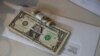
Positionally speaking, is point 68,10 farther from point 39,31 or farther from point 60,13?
point 39,31

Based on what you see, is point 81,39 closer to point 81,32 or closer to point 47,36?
point 81,32

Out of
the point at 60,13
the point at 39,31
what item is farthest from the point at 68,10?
Answer: the point at 39,31

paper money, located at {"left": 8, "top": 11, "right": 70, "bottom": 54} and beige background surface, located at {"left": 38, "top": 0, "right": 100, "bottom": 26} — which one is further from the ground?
beige background surface, located at {"left": 38, "top": 0, "right": 100, "bottom": 26}

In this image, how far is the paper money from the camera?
725 mm

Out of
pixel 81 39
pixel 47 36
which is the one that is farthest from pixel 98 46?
pixel 47 36

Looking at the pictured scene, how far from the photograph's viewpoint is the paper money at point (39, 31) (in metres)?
0.73

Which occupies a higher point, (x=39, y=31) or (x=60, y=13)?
(x=60, y=13)

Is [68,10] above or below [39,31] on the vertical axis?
above

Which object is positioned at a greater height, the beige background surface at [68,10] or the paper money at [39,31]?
the beige background surface at [68,10]

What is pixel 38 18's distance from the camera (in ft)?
2.55

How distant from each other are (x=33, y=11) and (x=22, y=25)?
0.25ft

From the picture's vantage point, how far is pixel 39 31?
2.46 ft

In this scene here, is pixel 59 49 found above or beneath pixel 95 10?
beneath

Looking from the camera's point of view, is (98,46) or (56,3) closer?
(98,46)
